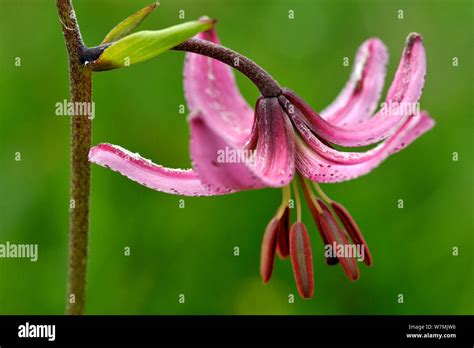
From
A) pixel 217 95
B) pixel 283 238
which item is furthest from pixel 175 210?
pixel 283 238

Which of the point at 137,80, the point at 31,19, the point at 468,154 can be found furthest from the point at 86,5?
the point at 468,154

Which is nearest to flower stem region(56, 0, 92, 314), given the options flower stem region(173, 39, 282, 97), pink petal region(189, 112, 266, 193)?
flower stem region(173, 39, 282, 97)

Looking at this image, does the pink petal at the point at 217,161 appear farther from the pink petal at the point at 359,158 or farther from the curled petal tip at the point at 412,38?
the curled petal tip at the point at 412,38

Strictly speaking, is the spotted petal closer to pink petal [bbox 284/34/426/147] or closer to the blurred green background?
pink petal [bbox 284/34/426/147]

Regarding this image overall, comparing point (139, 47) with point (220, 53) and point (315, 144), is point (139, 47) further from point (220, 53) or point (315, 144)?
point (315, 144)

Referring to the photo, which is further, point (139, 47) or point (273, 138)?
point (273, 138)

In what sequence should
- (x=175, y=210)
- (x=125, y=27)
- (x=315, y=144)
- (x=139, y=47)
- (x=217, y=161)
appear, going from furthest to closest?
(x=175, y=210) → (x=315, y=144) → (x=125, y=27) → (x=139, y=47) → (x=217, y=161)

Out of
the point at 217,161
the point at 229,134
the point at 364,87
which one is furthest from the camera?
the point at 364,87
